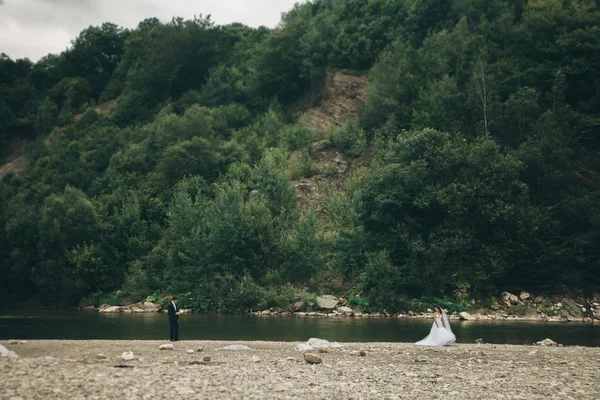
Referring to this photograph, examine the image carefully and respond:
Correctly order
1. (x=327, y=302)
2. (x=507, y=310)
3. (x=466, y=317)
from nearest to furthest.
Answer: (x=466, y=317) < (x=507, y=310) < (x=327, y=302)

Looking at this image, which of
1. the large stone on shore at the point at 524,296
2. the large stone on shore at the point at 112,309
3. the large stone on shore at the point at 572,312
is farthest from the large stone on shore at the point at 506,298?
the large stone on shore at the point at 112,309

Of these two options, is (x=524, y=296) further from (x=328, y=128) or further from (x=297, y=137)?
(x=297, y=137)

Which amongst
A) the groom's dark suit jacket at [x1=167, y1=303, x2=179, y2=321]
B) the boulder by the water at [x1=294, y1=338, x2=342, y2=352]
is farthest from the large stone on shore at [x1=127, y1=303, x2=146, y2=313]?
the boulder by the water at [x1=294, y1=338, x2=342, y2=352]

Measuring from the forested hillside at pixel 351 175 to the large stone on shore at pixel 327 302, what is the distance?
2087 millimetres

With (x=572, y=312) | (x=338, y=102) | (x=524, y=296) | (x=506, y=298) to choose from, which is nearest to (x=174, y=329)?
(x=506, y=298)

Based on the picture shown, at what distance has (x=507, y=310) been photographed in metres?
53.4

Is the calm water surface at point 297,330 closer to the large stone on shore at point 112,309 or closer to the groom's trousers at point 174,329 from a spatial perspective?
the groom's trousers at point 174,329

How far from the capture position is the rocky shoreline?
51.8 metres

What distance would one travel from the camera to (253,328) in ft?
133

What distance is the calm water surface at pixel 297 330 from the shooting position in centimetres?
3419

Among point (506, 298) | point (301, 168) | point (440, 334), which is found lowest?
point (440, 334)

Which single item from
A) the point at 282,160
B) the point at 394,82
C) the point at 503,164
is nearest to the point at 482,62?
the point at 394,82

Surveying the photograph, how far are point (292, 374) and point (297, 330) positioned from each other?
19881mm

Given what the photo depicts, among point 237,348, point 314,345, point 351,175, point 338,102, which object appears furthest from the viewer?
point 338,102
